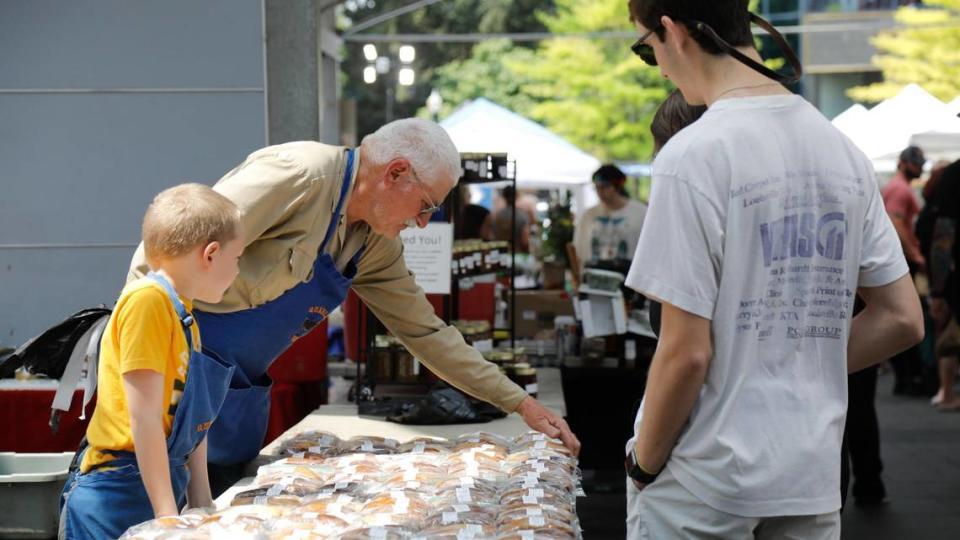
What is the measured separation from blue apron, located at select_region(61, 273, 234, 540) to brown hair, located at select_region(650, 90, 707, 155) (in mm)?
1615

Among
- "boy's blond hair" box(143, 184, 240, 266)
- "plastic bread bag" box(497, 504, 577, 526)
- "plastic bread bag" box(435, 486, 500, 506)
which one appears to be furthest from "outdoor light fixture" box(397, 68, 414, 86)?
"plastic bread bag" box(497, 504, 577, 526)

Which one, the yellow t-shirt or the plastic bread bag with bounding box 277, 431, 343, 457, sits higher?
the yellow t-shirt

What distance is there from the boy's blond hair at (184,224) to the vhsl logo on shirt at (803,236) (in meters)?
1.08

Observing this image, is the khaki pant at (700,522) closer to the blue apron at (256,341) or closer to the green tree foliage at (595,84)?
the blue apron at (256,341)

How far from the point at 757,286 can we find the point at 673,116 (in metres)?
1.59

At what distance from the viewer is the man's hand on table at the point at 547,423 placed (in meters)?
3.38

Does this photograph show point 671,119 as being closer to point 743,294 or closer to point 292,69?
point 743,294

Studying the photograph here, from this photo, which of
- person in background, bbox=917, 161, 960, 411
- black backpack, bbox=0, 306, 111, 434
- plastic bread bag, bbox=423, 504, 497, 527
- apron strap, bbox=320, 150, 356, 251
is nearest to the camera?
plastic bread bag, bbox=423, 504, 497, 527

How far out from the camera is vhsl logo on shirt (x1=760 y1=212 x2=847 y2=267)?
2.04 m

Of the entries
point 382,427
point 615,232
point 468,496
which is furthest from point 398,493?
point 615,232

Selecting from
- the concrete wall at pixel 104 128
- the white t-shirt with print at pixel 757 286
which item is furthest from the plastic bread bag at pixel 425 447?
the concrete wall at pixel 104 128

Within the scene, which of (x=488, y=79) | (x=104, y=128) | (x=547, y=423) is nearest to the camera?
(x=547, y=423)

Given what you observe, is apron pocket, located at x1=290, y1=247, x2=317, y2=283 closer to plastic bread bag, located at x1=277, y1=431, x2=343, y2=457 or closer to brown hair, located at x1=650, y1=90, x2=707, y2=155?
plastic bread bag, located at x1=277, y1=431, x2=343, y2=457

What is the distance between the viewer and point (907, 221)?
11.1 meters
